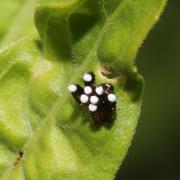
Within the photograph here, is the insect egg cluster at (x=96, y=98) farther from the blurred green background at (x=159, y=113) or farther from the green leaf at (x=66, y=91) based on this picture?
the blurred green background at (x=159, y=113)

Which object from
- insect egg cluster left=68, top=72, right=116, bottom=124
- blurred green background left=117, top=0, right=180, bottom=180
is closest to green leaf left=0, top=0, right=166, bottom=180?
insect egg cluster left=68, top=72, right=116, bottom=124

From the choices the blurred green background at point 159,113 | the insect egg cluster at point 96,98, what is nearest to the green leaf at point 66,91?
the insect egg cluster at point 96,98

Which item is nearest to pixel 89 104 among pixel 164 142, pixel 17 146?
pixel 17 146

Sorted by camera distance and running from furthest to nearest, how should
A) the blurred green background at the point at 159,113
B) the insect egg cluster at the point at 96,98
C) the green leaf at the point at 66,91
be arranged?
the blurred green background at the point at 159,113 → the insect egg cluster at the point at 96,98 → the green leaf at the point at 66,91

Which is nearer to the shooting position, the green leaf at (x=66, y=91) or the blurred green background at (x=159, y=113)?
the green leaf at (x=66, y=91)

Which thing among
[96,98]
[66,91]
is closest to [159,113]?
[96,98]

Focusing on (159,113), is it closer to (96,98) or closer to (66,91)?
(96,98)

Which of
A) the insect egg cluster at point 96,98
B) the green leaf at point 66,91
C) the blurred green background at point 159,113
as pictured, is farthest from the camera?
the blurred green background at point 159,113
